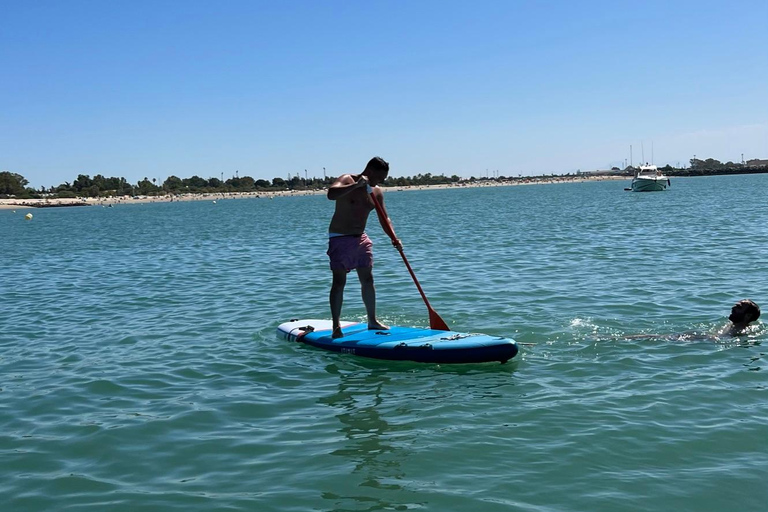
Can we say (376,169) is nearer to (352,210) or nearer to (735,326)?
(352,210)

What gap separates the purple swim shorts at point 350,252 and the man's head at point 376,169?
31.1 inches

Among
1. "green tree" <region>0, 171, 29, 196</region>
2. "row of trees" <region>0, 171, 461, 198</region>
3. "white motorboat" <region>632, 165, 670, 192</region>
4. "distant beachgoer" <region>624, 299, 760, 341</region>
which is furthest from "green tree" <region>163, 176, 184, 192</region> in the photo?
"distant beachgoer" <region>624, 299, 760, 341</region>

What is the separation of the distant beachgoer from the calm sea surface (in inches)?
5.2

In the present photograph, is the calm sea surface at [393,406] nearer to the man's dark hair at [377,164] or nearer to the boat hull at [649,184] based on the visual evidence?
the man's dark hair at [377,164]

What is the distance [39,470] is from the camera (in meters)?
5.21

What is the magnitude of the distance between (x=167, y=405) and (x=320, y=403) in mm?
1469

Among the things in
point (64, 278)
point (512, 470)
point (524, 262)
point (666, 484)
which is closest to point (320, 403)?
point (512, 470)

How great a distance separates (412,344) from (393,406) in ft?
4.57

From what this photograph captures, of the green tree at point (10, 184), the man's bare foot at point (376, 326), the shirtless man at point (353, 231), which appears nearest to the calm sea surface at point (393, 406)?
the man's bare foot at point (376, 326)

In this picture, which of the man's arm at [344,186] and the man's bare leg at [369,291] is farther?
the man's bare leg at [369,291]

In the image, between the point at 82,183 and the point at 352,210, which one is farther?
the point at 82,183

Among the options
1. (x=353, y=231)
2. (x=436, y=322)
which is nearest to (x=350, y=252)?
(x=353, y=231)

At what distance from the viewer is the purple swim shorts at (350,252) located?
26.6 ft

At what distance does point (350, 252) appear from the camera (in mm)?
8109
